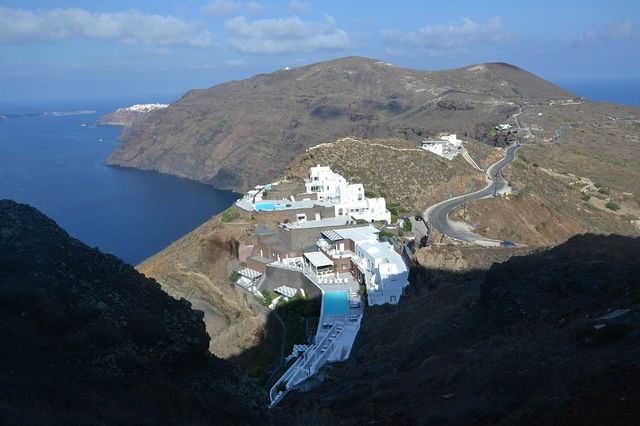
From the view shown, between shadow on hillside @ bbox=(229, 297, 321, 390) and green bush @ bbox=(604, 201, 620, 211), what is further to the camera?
green bush @ bbox=(604, 201, 620, 211)

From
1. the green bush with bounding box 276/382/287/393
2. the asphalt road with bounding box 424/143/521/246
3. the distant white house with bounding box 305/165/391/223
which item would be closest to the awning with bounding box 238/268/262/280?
the distant white house with bounding box 305/165/391/223

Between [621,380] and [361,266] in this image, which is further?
[361,266]

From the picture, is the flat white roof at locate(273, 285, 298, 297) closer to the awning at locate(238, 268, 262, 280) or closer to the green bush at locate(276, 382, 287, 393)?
the awning at locate(238, 268, 262, 280)

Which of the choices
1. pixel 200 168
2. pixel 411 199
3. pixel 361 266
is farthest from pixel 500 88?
pixel 361 266

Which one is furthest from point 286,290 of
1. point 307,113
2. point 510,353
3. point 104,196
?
point 307,113

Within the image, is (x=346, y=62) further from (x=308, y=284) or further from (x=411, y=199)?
(x=308, y=284)

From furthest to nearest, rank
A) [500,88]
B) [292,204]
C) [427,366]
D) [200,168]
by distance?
[500,88]
[200,168]
[292,204]
[427,366]
